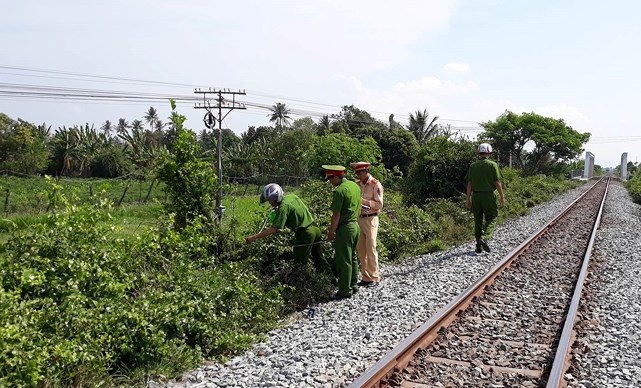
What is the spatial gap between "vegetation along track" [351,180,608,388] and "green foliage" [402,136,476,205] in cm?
958

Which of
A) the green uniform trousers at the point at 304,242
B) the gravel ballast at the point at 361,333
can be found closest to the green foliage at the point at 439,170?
the gravel ballast at the point at 361,333

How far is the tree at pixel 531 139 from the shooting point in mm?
51906

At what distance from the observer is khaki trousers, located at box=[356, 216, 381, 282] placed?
807 centimetres

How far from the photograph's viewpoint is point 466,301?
6719mm

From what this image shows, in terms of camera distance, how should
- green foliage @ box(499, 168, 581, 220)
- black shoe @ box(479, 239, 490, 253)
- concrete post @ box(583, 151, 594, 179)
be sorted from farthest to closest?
1. concrete post @ box(583, 151, 594, 179)
2. green foliage @ box(499, 168, 581, 220)
3. black shoe @ box(479, 239, 490, 253)

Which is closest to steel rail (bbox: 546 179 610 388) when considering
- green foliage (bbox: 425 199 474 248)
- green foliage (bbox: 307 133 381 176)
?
green foliage (bbox: 425 199 474 248)

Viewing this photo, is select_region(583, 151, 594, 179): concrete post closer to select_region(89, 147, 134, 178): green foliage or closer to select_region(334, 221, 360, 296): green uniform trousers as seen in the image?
select_region(89, 147, 134, 178): green foliage

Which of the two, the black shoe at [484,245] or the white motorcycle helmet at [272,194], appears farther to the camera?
the black shoe at [484,245]

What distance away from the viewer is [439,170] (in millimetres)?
18719

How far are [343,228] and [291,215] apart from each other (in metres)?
0.81

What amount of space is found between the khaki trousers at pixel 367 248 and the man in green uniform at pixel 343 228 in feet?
2.23

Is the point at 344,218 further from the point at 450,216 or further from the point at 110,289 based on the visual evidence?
the point at 450,216

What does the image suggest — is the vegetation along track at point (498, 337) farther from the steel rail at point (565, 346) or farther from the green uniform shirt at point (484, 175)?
the green uniform shirt at point (484, 175)

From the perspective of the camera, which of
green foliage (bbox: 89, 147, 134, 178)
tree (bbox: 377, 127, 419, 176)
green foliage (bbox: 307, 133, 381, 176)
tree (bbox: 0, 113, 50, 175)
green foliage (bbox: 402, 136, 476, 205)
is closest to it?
green foliage (bbox: 307, 133, 381, 176)
